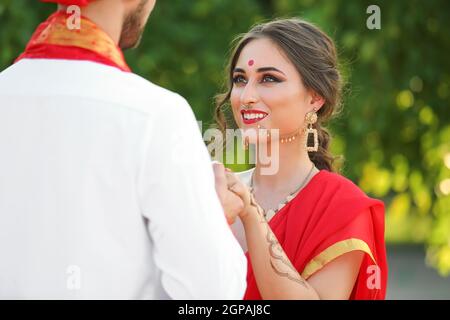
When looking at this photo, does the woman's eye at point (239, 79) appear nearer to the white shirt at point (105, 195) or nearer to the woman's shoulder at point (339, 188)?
the woman's shoulder at point (339, 188)

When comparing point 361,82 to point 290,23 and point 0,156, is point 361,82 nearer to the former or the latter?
point 290,23

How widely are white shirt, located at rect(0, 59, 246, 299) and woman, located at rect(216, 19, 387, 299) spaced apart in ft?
1.80

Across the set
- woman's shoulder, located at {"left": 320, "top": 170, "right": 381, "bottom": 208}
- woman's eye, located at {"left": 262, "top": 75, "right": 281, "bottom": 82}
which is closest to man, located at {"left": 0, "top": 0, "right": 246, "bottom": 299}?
woman's shoulder, located at {"left": 320, "top": 170, "right": 381, "bottom": 208}

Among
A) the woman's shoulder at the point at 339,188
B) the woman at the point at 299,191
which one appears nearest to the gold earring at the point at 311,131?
the woman at the point at 299,191

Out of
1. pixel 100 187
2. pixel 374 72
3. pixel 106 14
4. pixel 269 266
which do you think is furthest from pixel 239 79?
pixel 374 72

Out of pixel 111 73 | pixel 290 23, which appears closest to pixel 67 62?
pixel 111 73

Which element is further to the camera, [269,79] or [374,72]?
[374,72]

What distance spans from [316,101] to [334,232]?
565mm

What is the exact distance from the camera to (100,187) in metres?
1.69

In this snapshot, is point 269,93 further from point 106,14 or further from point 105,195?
point 105,195

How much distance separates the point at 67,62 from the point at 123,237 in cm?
38

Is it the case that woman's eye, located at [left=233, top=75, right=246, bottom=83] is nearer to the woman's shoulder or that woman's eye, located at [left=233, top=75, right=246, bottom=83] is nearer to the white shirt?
the woman's shoulder
